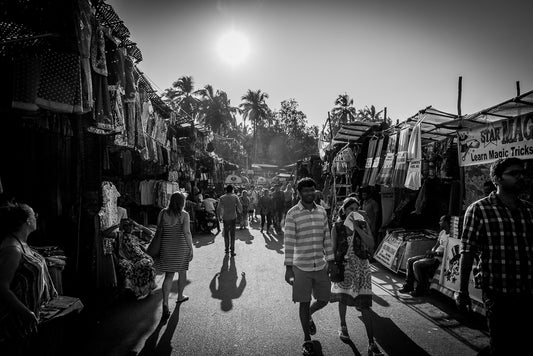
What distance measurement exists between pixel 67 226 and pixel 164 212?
1.57 m

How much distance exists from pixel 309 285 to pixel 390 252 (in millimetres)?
4492

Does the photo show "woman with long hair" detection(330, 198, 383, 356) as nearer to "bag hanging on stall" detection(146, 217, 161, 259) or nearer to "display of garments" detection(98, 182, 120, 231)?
"bag hanging on stall" detection(146, 217, 161, 259)

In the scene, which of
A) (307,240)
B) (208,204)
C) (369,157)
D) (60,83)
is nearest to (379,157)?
(369,157)

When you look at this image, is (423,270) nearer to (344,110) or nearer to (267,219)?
(267,219)

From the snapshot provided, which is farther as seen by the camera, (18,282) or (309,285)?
(309,285)

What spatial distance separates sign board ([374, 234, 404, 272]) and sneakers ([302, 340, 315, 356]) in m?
4.33

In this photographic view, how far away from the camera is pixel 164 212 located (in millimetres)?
4898

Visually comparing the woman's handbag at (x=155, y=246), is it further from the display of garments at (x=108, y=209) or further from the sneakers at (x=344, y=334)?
the sneakers at (x=344, y=334)

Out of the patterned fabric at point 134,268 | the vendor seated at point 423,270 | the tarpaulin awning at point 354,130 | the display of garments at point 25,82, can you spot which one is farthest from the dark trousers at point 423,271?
the display of garments at point 25,82

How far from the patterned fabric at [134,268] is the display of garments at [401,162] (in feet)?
19.1

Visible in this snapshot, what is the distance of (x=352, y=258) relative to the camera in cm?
396

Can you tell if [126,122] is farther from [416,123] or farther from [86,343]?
[416,123]

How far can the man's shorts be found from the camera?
11.8ft

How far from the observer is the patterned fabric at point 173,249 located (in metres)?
4.77
